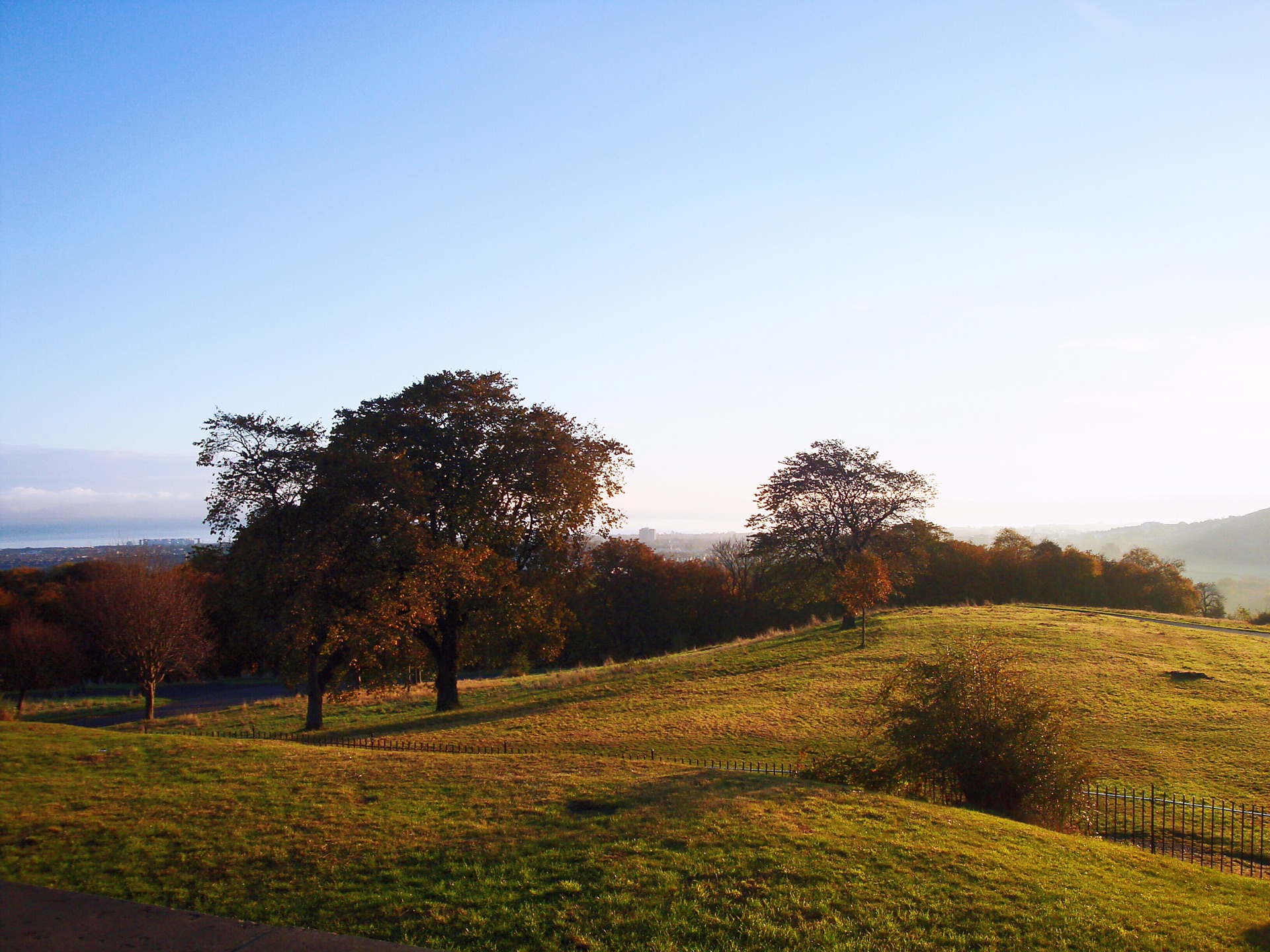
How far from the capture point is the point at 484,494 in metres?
29.2

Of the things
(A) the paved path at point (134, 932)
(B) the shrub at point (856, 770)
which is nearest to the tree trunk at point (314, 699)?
(B) the shrub at point (856, 770)

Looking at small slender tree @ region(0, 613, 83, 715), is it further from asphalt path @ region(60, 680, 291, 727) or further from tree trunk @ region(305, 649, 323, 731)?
tree trunk @ region(305, 649, 323, 731)

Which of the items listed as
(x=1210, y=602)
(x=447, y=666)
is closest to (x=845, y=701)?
(x=447, y=666)

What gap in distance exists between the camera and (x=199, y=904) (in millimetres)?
7051

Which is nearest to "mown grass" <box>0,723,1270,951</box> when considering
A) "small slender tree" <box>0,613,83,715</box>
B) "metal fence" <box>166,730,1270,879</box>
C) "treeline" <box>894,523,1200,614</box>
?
"metal fence" <box>166,730,1270,879</box>

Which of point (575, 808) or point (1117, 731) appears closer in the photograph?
point (575, 808)

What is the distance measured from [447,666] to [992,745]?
22761mm

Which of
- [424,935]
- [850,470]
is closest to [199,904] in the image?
[424,935]

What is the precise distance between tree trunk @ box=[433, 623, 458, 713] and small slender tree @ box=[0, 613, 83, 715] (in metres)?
30.0

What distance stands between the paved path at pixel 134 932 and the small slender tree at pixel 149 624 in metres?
32.2

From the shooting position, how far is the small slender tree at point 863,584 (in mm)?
40062

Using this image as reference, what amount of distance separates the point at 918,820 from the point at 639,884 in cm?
553

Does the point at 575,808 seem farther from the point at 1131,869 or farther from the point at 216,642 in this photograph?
the point at 216,642

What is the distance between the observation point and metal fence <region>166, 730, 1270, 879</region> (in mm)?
12984
